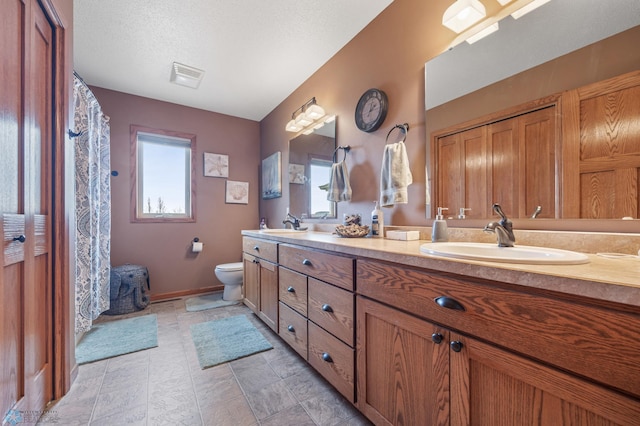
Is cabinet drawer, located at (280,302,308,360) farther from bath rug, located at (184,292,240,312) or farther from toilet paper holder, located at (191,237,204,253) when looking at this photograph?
toilet paper holder, located at (191,237,204,253)

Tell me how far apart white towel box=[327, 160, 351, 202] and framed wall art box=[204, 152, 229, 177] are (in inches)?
74.1

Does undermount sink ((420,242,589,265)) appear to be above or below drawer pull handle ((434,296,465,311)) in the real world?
above

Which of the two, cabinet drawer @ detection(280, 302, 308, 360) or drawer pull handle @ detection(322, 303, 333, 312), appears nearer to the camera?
drawer pull handle @ detection(322, 303, 333, 312)

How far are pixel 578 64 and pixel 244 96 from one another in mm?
2807

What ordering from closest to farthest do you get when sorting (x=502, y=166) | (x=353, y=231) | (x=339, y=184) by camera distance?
(x=502, y=166) → (x=353, y=231) → (x=339, y=184)

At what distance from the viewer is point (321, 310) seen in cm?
139

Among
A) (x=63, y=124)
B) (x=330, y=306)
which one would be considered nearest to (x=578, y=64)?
(x=330, y=306)

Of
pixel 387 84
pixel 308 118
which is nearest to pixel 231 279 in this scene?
pixel 308 118

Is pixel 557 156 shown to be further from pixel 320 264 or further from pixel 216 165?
pixel 216 165

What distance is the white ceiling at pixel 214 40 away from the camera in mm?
1748

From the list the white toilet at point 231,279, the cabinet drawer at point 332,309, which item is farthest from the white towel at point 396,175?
the white toilet at point 231,279

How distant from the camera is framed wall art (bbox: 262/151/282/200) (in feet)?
10.2

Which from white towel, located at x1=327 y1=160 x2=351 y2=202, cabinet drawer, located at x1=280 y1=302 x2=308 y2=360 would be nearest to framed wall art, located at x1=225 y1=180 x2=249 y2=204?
white towel, located at x1=327 y1=160 x2=351 y2=202

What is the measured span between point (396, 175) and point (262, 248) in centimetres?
118
